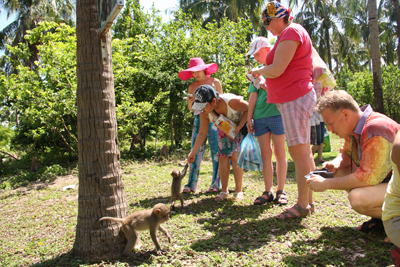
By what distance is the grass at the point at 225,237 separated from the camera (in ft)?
8.94

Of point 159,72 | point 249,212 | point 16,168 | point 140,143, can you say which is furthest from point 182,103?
point 249,212

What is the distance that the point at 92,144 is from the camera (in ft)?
9.42

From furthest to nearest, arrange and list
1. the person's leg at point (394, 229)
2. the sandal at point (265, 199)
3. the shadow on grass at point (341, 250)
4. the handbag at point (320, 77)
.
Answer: the sandal at point (265, 199) < the handbag at point (320, 77) < the shadow on grass at point (341, 250) < the person's leg at point (394, 229)

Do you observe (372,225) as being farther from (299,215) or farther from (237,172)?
(237,172)

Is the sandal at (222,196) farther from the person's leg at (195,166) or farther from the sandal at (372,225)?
the sandal at (372,225)

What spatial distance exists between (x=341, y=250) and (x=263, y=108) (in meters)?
Answer: 2.03

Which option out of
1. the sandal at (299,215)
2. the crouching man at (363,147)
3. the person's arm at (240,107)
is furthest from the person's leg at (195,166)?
the crouching man at (363,147)

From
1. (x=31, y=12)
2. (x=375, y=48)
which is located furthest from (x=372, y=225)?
(x=31, y=12)

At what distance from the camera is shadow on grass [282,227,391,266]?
2539 millimetres

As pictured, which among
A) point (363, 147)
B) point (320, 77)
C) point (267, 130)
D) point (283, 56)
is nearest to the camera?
point (363, 147)

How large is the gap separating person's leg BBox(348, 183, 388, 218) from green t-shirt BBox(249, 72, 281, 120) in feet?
5.39

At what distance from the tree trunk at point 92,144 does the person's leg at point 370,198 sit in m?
2.32

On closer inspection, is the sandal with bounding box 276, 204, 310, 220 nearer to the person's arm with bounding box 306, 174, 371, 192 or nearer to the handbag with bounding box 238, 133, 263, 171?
the handbag with bounding box 238, 133, 263, 171

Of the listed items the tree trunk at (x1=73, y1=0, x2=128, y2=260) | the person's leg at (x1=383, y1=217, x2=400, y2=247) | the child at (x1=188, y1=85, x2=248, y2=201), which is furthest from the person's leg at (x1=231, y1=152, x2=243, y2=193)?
the person's leg at (x1=383, y1=217, x2=400, y2=247)
